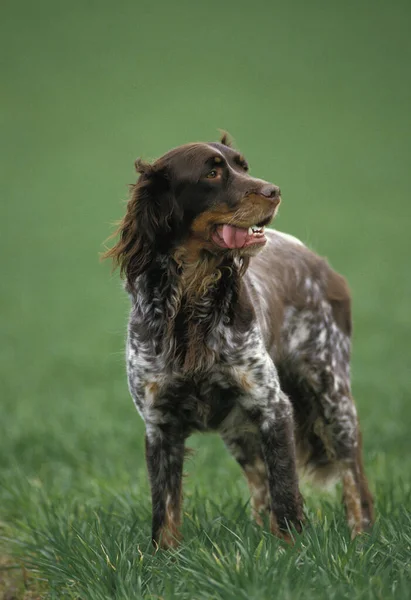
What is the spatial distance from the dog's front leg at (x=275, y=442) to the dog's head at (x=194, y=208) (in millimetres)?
586

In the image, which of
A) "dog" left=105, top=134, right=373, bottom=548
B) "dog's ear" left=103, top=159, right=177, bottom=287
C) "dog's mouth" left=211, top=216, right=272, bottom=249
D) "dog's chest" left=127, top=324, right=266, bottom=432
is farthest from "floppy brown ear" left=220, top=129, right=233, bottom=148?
"dog's chest" left=127, top=324, right=266, bottom=432

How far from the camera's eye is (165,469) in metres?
4.38

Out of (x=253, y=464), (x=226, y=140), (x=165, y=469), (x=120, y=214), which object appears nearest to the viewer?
(x=165, y=469)

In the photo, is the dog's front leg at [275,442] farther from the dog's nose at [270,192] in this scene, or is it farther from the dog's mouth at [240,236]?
the dog's nose at [270,192]

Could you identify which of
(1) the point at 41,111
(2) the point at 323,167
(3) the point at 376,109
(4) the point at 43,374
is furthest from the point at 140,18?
(4) the point at 43,374

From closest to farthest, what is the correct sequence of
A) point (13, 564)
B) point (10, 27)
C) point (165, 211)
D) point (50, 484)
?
1. point (165, 211)
2. point (13, 564)
3. point (50, 484)
4. point (10, 27)

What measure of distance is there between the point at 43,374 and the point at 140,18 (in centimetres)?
3213

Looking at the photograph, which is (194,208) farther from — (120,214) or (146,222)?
(120,214)

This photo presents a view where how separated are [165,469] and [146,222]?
110 cm

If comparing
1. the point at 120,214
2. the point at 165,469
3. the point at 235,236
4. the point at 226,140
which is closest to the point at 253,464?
the point at 165,469

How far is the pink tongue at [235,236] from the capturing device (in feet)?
A: 13.1

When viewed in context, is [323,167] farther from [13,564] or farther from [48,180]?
[13,564]

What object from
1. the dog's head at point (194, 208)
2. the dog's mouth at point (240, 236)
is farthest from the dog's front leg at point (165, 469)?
the dog's mouth at point (240, 236)

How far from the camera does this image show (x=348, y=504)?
4.90 meters
